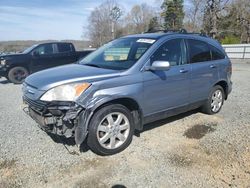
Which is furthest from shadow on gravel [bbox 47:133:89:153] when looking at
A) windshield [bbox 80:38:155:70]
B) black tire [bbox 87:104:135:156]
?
windshield [bbox 80:38:155:70]

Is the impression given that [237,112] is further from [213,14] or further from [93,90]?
[213,14]

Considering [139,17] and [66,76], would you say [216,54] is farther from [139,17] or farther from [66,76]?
[139,17]

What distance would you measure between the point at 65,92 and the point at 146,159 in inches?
59.2

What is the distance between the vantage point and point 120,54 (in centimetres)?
445

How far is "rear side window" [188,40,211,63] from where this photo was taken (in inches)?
196

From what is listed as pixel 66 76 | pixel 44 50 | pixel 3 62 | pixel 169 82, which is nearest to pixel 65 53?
pixel 44 50

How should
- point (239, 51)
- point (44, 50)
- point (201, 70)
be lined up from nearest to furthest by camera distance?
point (201, 70) < point (44, 50) < point (239, 51)

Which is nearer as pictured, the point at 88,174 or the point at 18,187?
the point at 18,187

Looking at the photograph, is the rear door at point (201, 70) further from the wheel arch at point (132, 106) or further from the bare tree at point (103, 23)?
the bare tree at point (103, 23)

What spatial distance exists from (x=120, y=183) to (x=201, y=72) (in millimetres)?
2903

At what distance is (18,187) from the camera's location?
3131 mm

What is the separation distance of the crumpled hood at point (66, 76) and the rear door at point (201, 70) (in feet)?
5.92

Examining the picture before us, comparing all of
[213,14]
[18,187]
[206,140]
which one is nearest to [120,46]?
[206,140]

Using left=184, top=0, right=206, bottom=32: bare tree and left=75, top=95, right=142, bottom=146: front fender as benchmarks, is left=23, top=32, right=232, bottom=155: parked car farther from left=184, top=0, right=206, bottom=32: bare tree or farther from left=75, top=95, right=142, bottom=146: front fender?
left=184, top=0, right=206, bottom=32: bare tree
